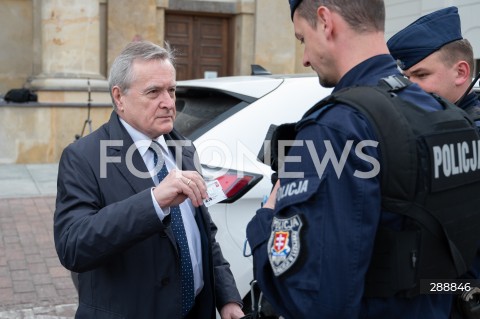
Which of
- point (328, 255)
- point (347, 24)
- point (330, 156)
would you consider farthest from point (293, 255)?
point (347, 24)

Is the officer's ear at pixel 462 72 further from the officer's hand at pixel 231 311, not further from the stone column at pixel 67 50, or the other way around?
the stone column at pixel 67 50

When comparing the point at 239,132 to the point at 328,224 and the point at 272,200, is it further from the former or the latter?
the point at 328,224

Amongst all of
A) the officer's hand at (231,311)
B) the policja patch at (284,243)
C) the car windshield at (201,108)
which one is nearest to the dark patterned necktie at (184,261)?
the officer's hand at (231,311)

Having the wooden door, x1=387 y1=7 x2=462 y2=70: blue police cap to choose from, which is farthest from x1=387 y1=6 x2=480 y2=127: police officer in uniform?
the wooden door

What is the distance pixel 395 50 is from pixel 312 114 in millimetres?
1247

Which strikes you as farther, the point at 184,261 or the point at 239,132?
the point at 239,132

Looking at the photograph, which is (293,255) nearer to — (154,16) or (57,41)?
(57,41)

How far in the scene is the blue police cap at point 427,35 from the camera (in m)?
2.56

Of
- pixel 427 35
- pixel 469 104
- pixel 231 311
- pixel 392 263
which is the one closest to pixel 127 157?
pixel 231 311

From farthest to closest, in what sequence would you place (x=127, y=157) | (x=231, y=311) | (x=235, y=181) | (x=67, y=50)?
(x=67, y=50)
(x=235, y=181)
(x=231, y=311)
(x=127, y=157)

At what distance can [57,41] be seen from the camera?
428 inches

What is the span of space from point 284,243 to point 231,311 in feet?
3.37

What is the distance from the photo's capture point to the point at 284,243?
59.2 inches

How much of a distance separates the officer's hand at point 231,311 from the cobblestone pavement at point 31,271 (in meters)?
2.57
